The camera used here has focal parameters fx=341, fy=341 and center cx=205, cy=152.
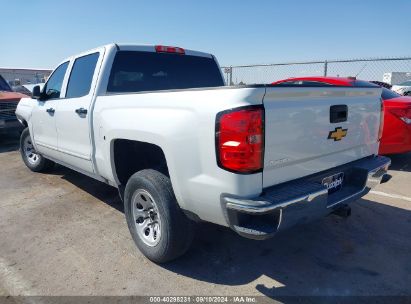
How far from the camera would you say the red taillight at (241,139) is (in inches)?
87.4

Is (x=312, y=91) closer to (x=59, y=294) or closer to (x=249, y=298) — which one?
(x=249, y=298)

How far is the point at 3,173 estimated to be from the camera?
6363 millimetres

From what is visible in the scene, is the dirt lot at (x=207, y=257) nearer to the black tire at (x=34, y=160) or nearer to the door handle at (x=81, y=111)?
the door handle at (x=81, y=111)

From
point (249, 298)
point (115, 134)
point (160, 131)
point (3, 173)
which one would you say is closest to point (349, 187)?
point (249, 298)

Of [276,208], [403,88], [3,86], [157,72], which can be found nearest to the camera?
[276,208]

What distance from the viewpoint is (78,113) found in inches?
153

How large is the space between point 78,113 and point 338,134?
2783 mm

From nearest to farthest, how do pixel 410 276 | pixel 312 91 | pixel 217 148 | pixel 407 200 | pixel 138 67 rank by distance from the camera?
pixel 217 148
pixel 312 91
pixel 410 276
pixel 138 67
pixel 407 200

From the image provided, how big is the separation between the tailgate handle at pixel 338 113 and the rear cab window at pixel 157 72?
2019 millimetres

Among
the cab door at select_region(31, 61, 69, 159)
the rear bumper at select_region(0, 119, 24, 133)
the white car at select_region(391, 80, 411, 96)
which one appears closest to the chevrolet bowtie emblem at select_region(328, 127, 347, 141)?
the cab door at select_region(31, 61, 69, 159)

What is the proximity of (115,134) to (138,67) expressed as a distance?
1.10 m

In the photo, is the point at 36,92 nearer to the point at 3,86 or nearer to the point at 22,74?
the point at 3,86

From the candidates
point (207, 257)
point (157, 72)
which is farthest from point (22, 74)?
point (207, 257)

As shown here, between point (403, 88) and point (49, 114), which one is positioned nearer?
point (49, 114)
